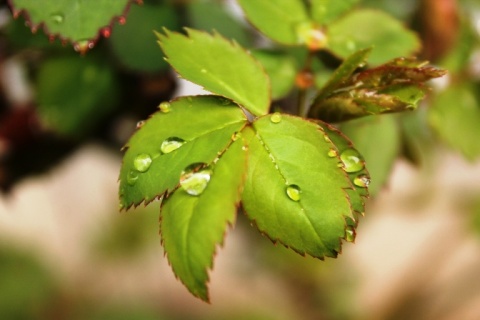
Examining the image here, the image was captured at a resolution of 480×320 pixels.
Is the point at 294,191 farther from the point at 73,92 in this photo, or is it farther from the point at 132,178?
the point at 73,92

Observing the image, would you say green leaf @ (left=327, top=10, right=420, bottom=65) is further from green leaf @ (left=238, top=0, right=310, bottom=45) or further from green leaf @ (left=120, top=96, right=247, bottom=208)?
green leaf @ (left=120, top=96, right=247, bottom=208)

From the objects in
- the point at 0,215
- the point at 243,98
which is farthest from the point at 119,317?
the point at 243,98

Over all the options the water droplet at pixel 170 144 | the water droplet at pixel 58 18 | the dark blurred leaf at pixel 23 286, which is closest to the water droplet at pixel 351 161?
the water droplet at pixel 170 144

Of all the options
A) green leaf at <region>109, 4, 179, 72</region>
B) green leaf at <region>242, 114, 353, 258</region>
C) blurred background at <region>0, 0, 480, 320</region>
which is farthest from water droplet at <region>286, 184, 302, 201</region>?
blurred background at <region>0, 0, 480, 320</region>

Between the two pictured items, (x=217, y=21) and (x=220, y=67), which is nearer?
(x=220, y=67)

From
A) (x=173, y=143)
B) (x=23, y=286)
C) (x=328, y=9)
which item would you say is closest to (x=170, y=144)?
(x=173, y=143)

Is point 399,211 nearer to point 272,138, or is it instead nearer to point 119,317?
point 119,317

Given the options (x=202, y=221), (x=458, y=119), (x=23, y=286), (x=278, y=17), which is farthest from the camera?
(x=23, y=286)

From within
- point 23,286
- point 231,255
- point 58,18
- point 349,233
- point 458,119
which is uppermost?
point 58,18
